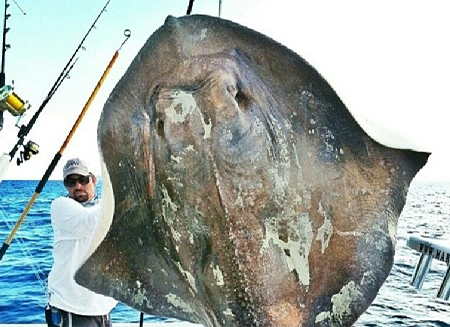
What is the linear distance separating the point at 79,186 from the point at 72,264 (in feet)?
1.46

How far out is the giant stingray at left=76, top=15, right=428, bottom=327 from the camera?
1.39 meters

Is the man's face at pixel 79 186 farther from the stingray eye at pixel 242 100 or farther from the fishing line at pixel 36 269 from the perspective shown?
the stingray eye at pixel 242 100

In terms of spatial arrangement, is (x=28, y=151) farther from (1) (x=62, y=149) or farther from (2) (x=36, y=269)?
(2) (x=36, y=269)

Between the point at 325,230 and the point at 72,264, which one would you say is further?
the point at 72,264

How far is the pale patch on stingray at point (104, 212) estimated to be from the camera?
60.3 inches

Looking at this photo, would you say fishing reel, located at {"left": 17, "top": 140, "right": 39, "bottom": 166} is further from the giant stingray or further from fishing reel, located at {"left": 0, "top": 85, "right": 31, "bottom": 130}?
the giant stingray

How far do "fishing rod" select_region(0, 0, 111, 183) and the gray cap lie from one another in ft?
2.82

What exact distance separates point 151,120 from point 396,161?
714 millimetres

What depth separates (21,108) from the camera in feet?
13.0

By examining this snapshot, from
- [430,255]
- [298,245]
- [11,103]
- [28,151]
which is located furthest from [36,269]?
[298,245]

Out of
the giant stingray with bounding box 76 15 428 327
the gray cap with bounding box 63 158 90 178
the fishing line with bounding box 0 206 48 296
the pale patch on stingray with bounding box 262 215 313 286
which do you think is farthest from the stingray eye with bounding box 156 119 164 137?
the fishing line with bounding box 0 206 48 296

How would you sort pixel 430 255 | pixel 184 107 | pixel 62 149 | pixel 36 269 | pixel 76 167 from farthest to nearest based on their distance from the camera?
pixel 36 269 → pixel 430 255 → pixel 62 149 → pixel 76 167 → pixel 184 107

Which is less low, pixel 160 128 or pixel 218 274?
pixel 160 128

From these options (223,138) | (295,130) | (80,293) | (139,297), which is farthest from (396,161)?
(80,293)
